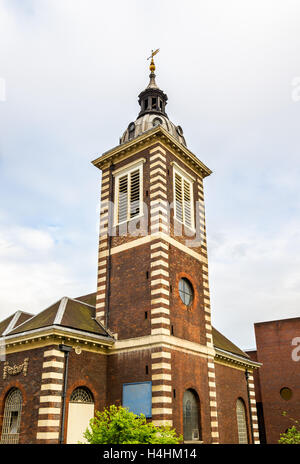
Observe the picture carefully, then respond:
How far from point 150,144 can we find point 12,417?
16733 millimetres

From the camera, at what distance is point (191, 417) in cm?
2102

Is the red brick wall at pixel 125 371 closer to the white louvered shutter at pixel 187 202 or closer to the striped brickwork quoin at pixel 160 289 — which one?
the striped brickwork quoin at pixel 160 289

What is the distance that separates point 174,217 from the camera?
2441cm

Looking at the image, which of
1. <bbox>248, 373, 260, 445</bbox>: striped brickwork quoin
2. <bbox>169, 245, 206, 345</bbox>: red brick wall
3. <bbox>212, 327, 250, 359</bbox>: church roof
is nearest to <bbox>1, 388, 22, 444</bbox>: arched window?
<bbox>169, 245, 206, 345</bbox>: red brick wall

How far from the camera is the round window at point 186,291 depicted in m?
23.2

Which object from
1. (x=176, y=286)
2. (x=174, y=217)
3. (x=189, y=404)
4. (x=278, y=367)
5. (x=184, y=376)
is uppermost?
(x=174, y=217)

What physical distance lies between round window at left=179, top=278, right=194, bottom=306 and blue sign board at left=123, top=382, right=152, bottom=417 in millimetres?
5404

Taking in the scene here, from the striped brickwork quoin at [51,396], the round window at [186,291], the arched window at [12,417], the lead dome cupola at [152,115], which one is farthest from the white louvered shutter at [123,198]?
the arched window at [12,417]

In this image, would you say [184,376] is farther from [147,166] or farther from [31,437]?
[147,166]

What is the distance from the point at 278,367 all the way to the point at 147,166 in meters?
22.9

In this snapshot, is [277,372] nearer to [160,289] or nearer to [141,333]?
[141,333]

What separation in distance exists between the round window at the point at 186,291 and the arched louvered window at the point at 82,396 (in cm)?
700

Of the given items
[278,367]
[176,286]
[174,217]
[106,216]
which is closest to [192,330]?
[176,286]

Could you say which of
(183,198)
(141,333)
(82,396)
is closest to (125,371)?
(141,333)
